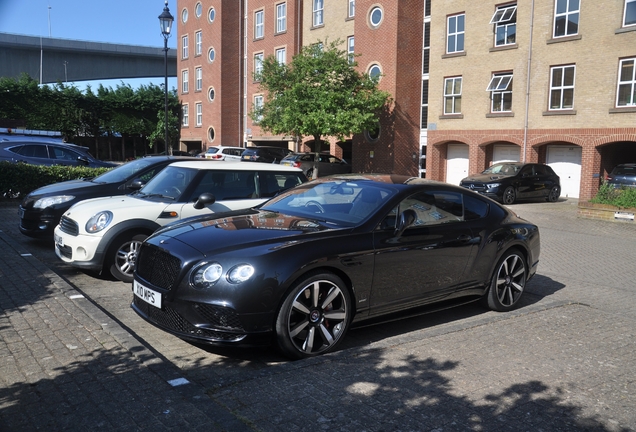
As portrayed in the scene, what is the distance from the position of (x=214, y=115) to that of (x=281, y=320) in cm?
4355

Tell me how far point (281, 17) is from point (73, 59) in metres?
24.2

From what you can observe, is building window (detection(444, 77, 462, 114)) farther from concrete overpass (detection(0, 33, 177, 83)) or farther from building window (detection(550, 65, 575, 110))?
concrete overpass (detection(0, 33, 177, 83))

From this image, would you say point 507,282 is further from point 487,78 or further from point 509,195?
point 487,78

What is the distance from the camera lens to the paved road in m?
3.66

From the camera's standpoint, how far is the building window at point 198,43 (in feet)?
159

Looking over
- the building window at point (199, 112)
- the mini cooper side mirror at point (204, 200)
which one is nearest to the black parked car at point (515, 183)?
the mini cooper side mirror at point (204, 200)

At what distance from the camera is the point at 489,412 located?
12.6 feet

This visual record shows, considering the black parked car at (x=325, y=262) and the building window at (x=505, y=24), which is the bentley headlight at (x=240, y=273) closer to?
the black parked car at (x=325, y=262)

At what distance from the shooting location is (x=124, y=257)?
740 centimetres

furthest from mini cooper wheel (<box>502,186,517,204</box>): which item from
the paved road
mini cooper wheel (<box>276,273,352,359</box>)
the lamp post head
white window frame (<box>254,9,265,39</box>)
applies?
white window frame (<box>254,9,265,39</box>)

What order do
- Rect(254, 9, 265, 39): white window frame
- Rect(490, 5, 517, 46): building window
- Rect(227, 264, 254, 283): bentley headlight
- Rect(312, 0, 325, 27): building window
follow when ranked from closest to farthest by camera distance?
Rect(227, 264, 254, 283): bentley headlight < Rect(490, 5, 517, 46): building window < Rect(312, 0, 325, 27): building window < Rect(254, 9, 265, 39): white window frame

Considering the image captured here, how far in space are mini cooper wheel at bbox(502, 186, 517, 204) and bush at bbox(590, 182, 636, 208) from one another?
12.7ft

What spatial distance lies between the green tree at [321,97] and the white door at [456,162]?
432 cm

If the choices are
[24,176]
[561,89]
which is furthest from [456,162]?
[24,176]
